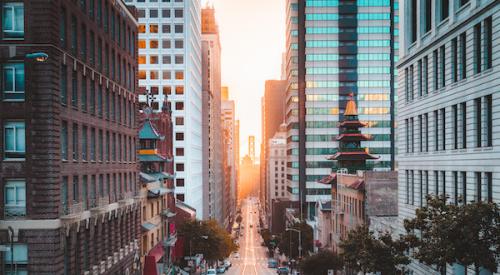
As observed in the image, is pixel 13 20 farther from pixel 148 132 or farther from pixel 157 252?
pixel 148 132

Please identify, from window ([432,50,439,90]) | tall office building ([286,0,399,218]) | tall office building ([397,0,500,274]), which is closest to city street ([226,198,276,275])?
tall office building ([286,0,399,218])

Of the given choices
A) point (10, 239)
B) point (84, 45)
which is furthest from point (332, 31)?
point (10, 239)

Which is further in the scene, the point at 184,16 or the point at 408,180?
the point at 184,16

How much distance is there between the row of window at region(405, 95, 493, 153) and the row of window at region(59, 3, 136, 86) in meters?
21.7

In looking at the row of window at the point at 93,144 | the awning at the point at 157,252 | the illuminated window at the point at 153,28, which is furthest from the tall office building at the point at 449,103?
the illuminated window at the point at 153,28

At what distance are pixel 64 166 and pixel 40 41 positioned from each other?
6457 millimetres

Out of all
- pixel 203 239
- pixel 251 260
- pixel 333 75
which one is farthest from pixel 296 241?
pixel 333 75

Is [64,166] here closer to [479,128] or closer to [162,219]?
[479,128]

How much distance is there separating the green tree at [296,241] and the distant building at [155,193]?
30366 mm

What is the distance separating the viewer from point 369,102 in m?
128

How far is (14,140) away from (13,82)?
9.01 feet

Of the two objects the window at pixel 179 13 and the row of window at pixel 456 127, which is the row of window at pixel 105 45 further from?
the window at pixel 179 13

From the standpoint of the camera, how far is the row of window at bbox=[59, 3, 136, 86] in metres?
31.2

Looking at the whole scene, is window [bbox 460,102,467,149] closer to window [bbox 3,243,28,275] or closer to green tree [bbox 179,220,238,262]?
window [bbox 3,243,28,275]
